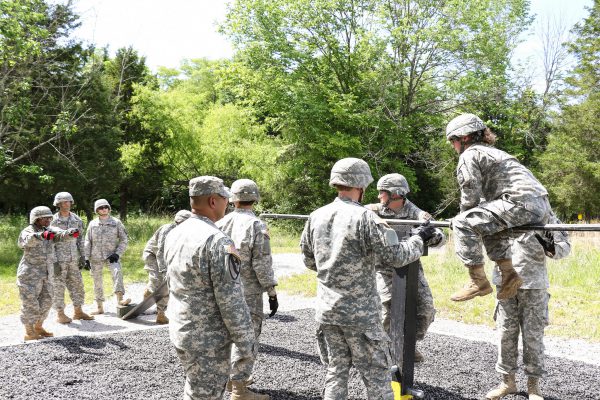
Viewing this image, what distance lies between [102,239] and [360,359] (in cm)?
773

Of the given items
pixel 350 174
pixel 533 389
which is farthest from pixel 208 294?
pixel 533 389

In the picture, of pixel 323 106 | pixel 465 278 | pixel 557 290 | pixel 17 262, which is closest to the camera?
pixel 557 290

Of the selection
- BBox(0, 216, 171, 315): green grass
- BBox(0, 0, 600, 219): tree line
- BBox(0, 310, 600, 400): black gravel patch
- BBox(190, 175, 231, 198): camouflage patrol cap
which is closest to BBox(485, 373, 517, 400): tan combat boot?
BBox(0, 310, 600, 400): black gravel patch

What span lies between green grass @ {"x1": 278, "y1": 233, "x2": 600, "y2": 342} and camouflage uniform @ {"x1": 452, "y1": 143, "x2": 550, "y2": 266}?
540cm

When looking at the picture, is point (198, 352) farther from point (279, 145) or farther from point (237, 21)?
point (279, 145)

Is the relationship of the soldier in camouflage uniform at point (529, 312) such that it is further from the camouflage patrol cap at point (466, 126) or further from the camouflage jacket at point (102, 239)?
the camouflage jacket at point (102, 239)

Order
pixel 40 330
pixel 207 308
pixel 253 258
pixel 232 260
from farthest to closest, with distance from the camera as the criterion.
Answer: pixel 40 330, pixel 253 258, pixel 207 308, pixel 232 260

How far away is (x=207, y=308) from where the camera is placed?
376cm

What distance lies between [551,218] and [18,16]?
531 inches

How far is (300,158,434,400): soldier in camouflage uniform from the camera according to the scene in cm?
424

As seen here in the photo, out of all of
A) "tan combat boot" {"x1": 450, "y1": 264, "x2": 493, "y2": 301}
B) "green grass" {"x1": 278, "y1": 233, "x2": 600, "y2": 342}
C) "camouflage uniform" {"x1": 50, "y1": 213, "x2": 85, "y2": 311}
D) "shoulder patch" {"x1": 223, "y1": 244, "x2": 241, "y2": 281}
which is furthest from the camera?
"camouflage uniform" {"x1": 50, "y1": 213, "x2": 85, "y2": 311}

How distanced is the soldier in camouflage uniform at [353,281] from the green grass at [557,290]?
5.89 metres

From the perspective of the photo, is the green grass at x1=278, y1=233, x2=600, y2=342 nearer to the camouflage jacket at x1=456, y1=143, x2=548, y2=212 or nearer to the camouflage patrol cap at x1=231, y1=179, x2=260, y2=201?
the camouflage jacket at x1=456, y1=143, x2=548, y2=212

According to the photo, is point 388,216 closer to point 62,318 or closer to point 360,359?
point 360,359
